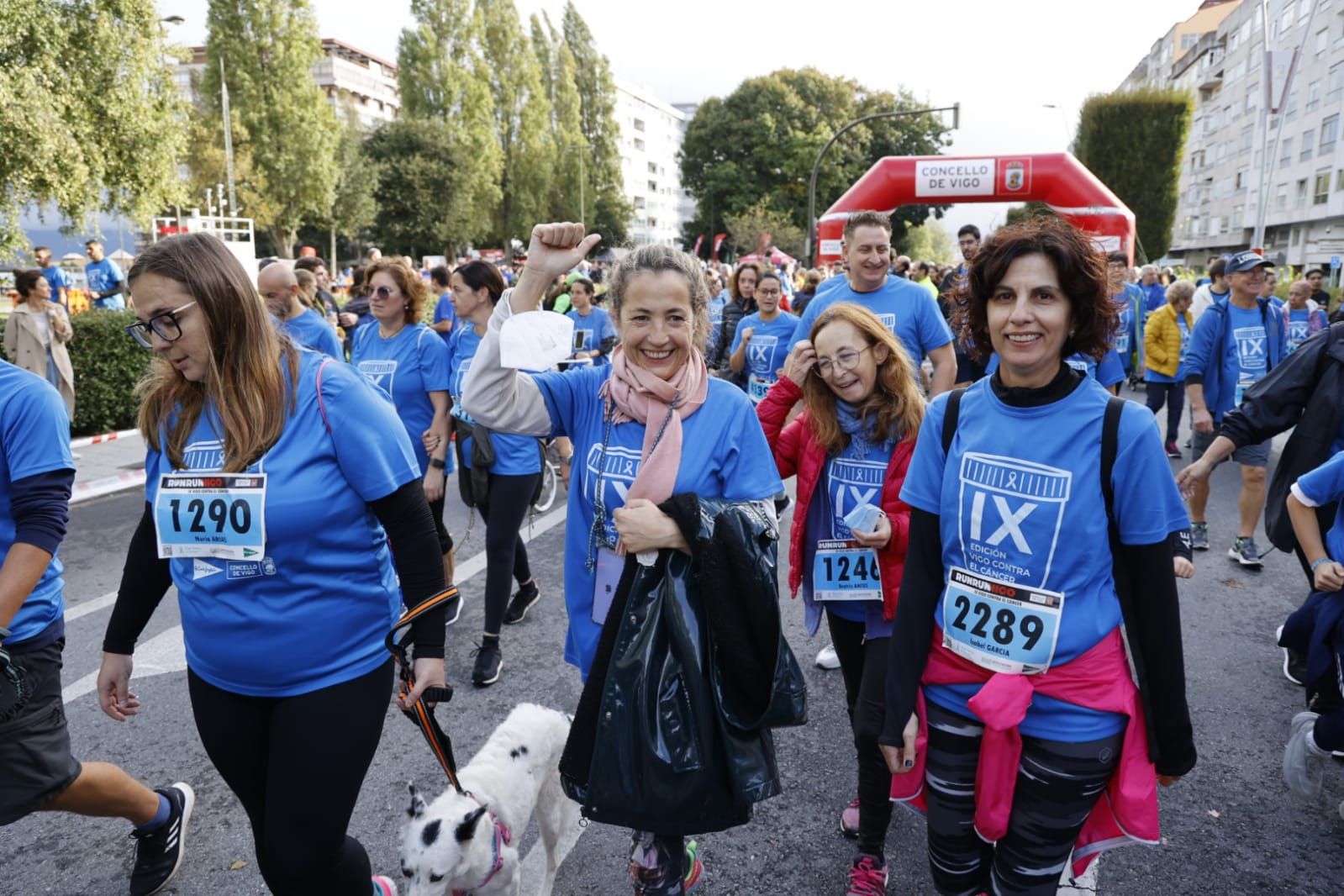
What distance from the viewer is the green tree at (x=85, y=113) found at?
13562mm

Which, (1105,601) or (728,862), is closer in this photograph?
(1105,601)

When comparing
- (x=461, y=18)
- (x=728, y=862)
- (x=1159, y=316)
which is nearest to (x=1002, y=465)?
(x=728, y=862)

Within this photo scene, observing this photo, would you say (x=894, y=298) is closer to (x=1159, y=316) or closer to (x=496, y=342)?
(x=496, y=342)

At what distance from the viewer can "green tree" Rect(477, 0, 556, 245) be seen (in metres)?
51.3

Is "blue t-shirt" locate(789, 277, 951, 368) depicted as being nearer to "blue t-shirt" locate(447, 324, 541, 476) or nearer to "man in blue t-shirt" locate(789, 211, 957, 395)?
"man in blue t-shirt" locate(789, 211, 957, 395)

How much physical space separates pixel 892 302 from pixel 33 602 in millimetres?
4000

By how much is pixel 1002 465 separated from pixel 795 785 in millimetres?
1978

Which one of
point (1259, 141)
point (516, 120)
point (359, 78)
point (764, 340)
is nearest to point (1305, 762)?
point (764, 340)

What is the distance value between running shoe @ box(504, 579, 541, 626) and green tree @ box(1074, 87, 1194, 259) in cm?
4702

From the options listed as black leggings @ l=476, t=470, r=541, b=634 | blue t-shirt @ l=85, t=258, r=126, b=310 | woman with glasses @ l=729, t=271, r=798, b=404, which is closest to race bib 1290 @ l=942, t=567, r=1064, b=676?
black leggings @ l=476, t=470, r=541, b=634

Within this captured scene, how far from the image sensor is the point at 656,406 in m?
2.22

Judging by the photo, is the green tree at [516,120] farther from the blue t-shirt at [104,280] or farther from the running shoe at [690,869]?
the running shoe at [690,869]

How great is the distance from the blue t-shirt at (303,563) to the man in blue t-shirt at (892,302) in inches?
118

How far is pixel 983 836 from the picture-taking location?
1936 mm
